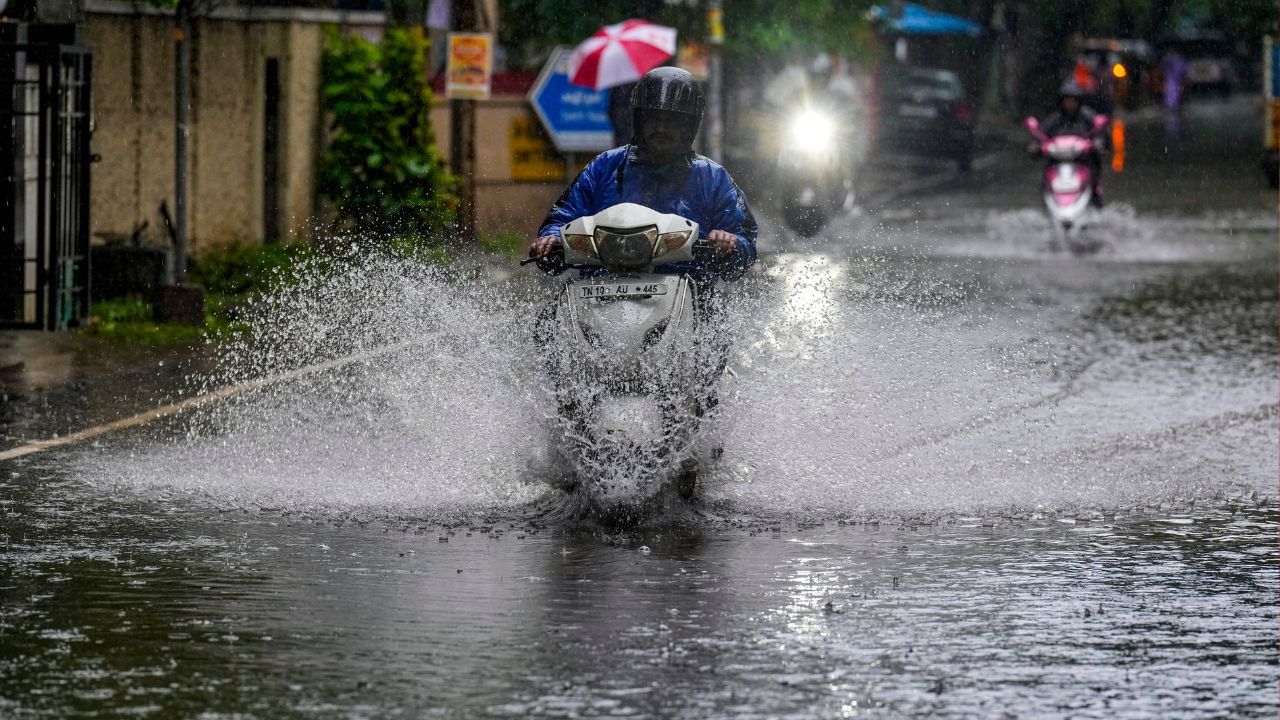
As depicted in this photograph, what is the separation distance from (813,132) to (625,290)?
64.1ft

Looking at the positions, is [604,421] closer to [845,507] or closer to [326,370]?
[845,507]

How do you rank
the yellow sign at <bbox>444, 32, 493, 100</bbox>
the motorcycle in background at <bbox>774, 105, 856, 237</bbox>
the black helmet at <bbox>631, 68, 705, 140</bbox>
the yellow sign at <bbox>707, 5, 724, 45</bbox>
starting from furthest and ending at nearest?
the yellow sign at <bbox>707, 5, 724, 45</bbox>
the motorcycle in background at <bbox>774, 105, 856, 237</bbox>
the yellow sign at <bbox>444, 32, 493, 100</bbox>
the black helmet at <bbox>631, 68, 705, 140</bbox>

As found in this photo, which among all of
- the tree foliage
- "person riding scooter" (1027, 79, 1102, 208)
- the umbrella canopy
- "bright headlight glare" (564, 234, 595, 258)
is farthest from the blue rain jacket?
the umbrella canopy

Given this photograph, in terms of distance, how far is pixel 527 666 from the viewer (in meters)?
6.32

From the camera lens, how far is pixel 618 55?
22359 millimetres

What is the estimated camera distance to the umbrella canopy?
53812 mm

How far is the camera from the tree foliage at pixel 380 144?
69.1 feet

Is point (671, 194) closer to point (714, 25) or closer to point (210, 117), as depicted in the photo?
point (210, 117)

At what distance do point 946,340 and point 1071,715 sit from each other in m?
8.77

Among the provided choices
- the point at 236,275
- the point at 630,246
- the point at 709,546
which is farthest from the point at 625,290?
the point at 236,275

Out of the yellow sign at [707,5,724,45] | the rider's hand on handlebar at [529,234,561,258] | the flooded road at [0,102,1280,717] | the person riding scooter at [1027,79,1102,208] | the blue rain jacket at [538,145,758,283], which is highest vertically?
the yellow sign at [707,5,724,45]

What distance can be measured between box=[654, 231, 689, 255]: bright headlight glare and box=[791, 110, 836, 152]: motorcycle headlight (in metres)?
19.3

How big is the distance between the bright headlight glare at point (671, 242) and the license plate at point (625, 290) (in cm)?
15

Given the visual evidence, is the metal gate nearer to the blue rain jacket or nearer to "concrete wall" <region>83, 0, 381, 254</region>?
"concrete wall" <region>83, 0, 381, 254</region>
